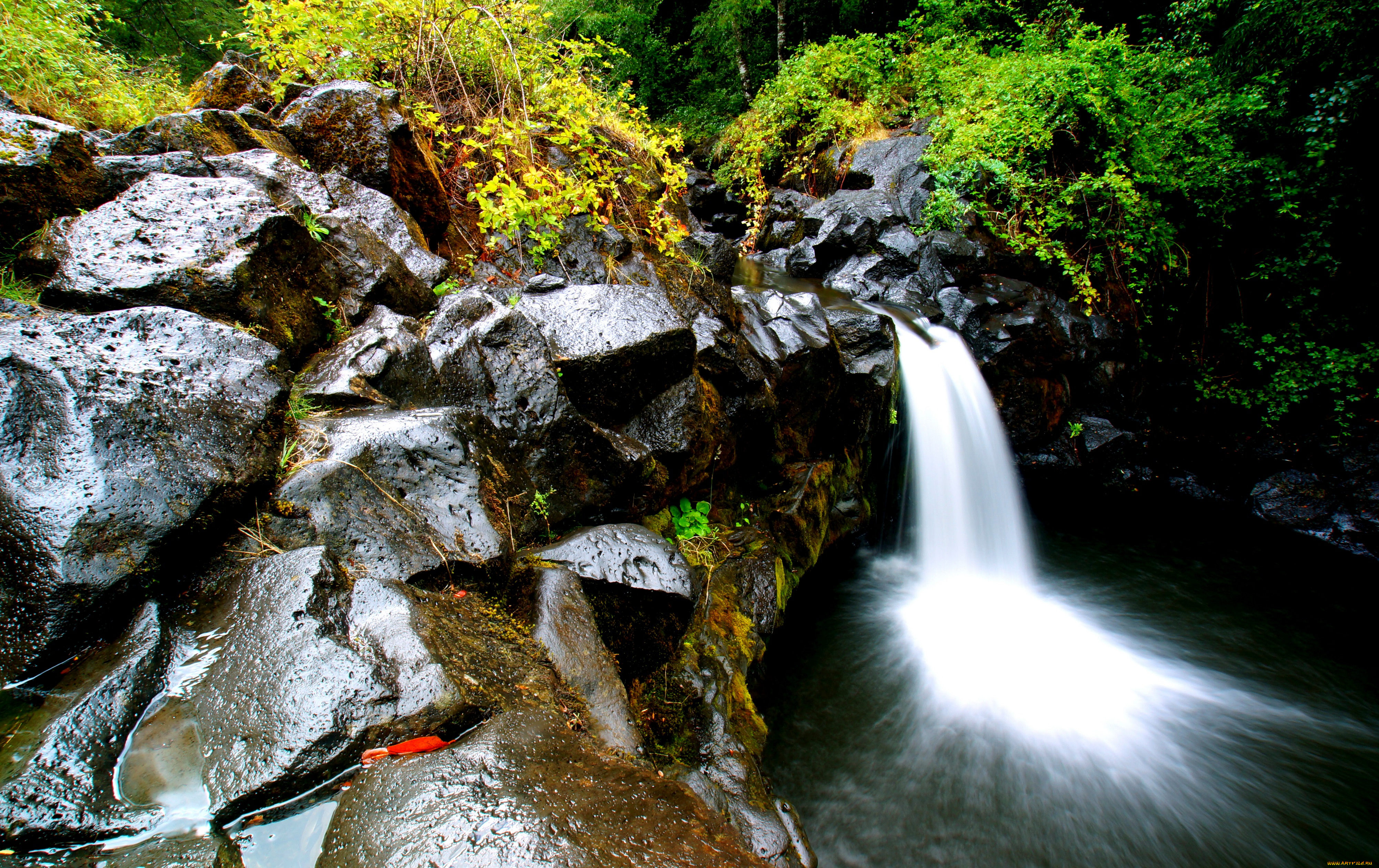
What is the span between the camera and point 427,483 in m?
2.48

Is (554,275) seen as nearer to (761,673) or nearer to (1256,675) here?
(761,673)

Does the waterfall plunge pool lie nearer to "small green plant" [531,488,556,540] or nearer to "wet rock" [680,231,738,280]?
"small green plant" [531,488,556,540]

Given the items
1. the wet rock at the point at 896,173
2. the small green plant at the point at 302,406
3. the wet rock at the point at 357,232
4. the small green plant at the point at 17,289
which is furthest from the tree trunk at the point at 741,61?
the small green plant at the point at 17,289

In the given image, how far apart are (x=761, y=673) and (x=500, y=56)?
5680mm

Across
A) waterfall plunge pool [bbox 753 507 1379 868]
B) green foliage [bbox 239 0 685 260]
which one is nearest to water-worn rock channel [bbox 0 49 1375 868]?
green foliage [bbox 239 0 685 260]

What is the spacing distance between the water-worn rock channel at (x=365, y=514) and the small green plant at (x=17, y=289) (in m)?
0.08

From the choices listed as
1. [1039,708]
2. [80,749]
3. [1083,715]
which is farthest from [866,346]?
[80,749]

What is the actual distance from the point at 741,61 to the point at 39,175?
1474 centimetres

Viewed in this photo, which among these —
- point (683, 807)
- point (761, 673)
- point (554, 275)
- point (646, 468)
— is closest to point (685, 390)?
point (646, 468)

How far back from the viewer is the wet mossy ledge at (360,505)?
149 cm

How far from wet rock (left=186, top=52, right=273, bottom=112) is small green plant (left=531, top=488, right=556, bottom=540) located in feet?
14.1

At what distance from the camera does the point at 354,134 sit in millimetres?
4062

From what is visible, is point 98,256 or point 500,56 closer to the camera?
point 98,256

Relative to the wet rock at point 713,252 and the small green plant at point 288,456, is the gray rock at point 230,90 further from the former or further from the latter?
the small green plant at point 288,456
